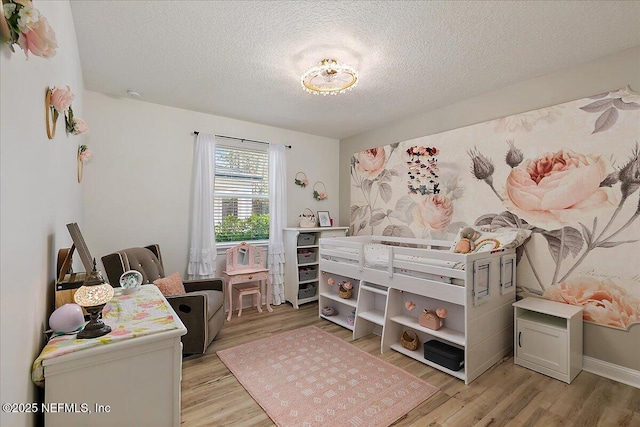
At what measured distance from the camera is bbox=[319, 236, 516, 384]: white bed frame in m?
2.31

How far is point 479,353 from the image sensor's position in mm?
2369

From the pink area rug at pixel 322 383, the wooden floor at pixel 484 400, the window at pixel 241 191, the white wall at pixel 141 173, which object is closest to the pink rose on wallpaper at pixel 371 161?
the window at pixel 241 191

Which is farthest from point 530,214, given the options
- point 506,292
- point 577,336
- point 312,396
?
point 312,396

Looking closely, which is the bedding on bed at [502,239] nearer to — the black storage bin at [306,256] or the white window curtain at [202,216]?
the black storage bin at [306,256]

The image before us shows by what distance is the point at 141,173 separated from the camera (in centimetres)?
328

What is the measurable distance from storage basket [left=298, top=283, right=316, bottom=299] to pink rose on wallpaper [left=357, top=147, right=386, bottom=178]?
1.78 metres

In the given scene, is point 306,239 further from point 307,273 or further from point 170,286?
point 170,286

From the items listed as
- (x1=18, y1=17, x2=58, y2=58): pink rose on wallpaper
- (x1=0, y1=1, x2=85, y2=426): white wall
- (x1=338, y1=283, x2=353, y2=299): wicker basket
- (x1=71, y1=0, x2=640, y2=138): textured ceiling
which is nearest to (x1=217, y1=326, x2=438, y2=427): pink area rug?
(x1=338, y1=283, x2=353, y2=299): wicker basket

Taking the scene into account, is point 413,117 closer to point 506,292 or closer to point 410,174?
point 410,174

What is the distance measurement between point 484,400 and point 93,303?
7.77ft

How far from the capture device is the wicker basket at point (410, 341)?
2.69 m

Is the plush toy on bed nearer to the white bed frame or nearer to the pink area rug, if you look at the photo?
the white bed frame

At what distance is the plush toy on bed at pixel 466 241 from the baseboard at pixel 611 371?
1193mm

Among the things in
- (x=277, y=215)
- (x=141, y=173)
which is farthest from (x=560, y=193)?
(x=141, y=173)
